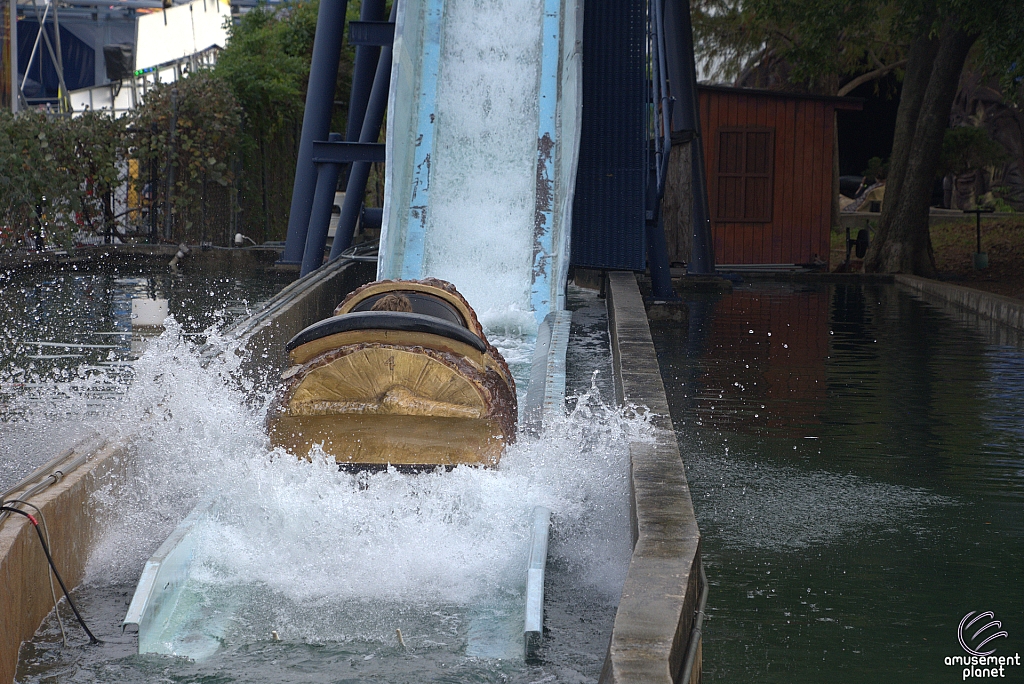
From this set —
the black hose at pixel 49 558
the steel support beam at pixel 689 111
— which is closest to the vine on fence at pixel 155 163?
the steel support beam at pixel 689 111

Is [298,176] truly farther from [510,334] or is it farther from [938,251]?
[938,251]

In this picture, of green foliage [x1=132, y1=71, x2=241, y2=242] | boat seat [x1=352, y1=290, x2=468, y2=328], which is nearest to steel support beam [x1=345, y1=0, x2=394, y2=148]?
green foliage [x1=132, y1=71, x2=241, y2=242]

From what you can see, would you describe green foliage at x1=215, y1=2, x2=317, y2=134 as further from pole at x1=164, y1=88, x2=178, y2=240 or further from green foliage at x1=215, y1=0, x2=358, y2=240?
pole at x1=164, y1=88, x2=178, y2=240

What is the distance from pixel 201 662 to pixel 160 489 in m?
1.28

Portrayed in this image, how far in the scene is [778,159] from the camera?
16203 millimetres

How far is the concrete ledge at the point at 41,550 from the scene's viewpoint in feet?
10.4

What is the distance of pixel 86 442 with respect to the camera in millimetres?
4184

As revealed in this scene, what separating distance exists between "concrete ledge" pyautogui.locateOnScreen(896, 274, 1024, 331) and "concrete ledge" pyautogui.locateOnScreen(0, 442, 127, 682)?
857cm

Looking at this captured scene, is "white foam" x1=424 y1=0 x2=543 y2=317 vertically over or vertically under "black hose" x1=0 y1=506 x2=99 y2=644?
over

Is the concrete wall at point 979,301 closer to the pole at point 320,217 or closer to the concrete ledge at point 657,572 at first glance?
the pole at point 320,217

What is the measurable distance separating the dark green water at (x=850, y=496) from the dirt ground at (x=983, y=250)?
19.4 ft

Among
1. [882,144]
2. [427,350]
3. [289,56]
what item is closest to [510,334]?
[427,350]

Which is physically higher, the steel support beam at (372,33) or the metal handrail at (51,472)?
the steel support beam at (372,33)

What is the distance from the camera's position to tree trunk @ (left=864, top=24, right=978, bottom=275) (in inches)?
579
